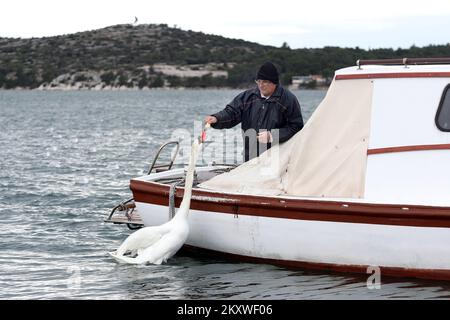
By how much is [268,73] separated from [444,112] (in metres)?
2.28

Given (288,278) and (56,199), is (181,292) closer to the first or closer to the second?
(288,278)

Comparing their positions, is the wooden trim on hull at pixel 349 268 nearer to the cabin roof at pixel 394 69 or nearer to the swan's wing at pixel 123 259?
the swan's wing at pixel 123 259

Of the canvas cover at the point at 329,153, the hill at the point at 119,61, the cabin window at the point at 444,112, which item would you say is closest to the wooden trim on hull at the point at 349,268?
the canvas cover at the point at 329,153

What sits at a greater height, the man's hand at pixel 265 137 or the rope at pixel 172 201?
the man's hand at pixel 265 137

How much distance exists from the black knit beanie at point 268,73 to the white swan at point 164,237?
3.80 ft

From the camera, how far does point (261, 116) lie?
12.5m

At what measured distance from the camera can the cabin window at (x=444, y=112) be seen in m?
11.2

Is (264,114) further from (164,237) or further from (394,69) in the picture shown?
(164,237)

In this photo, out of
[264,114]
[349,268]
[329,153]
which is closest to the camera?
[349,268]

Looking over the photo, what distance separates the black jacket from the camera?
40.4 ft

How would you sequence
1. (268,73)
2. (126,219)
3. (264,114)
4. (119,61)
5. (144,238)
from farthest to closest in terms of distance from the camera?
1. (119,61)
2. (126,219)
3. (264,114)
4. (268,73)
5. (144,238)

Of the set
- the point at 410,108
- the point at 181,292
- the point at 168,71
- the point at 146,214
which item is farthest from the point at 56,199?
the point at 168,71

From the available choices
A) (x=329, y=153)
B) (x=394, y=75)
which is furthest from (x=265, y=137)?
(x=394, y=75)

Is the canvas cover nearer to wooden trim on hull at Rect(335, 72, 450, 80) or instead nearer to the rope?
wooden trim on hull at Rect(335, 72, 450, 80)
